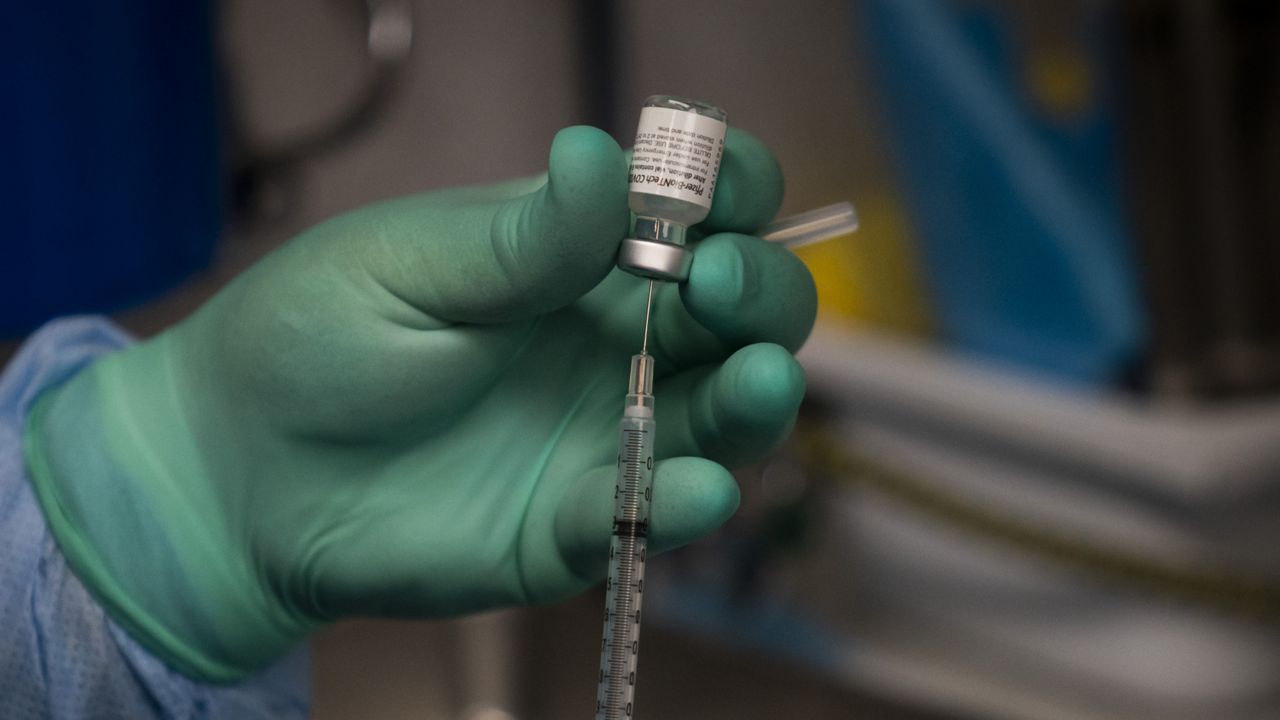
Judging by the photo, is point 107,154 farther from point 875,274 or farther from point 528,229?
point 875,274

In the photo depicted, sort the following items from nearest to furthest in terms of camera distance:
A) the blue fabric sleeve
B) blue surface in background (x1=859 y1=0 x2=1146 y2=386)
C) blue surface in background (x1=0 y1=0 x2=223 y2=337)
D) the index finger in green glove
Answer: the index finger in green glove, the blue fabric sleeve, blue surface in background (x1=0 y1=0 x2=223 y2=337), blue surface in background (x1=859 y1=0 x2=1146 y2=386)

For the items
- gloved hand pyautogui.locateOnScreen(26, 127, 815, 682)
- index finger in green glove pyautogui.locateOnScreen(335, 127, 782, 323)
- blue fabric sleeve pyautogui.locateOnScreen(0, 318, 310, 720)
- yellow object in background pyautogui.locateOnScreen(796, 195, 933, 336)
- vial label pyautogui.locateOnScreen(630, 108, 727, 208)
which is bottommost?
blue fabric sleeve pyautogui.locateOnScreen(0, 318, 310, 720)

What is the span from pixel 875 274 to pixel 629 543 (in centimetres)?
91

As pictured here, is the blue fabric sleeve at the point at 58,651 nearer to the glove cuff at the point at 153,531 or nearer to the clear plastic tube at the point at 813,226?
the glove cuff at the point at 153,531

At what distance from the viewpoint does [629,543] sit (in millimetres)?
441

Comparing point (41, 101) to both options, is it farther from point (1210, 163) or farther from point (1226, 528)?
point (1210, 163)

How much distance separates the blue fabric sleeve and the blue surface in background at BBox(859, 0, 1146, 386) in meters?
0.93

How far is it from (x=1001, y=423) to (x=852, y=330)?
179 mm

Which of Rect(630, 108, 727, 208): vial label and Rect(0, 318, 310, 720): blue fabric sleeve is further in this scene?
Rect(0, 318, 310, 720): blue fabric sleeve

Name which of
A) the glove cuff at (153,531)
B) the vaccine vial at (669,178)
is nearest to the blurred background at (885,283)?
the glove cuff at (153,531)

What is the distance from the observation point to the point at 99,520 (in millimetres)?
535

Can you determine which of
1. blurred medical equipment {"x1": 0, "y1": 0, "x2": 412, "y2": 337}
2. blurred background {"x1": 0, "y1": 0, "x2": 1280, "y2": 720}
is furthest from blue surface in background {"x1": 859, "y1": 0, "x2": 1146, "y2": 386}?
blurred medical equipment {"x1": 0, "y1": 0, "x2": 412, "y2": 337}

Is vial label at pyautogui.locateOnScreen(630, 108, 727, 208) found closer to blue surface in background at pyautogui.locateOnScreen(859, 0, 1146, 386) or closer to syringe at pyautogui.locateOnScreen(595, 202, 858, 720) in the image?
syringe at pyautogui.locateOnScreen(595, 202, 858, 720)

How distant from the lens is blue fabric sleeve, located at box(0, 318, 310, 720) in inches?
20.4
